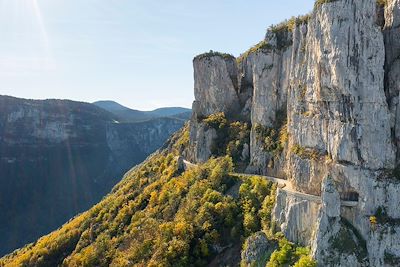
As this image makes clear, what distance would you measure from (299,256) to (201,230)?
2322 centimetres

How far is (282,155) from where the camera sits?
71750 millimetres

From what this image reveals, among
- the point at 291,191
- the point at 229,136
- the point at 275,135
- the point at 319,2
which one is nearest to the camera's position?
the point at 319,2

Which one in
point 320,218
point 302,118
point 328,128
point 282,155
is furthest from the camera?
point 282,155

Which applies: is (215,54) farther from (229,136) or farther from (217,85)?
(229,136)

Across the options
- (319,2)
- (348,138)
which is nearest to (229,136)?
(348,138)

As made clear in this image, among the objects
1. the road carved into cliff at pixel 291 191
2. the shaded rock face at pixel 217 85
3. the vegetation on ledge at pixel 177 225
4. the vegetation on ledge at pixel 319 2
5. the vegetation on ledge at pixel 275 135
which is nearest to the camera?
the road carved into cliff at pixel 291 191

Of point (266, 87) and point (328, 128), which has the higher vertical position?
point (266, 87)

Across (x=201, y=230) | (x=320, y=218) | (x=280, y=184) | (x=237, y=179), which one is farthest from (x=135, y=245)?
(x=320, y=218)

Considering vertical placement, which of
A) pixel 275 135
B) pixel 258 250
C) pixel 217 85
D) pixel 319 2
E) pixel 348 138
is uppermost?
pixel 319 2

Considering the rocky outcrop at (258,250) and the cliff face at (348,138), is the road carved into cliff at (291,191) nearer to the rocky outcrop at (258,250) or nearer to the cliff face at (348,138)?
the cliff face at (348,138)

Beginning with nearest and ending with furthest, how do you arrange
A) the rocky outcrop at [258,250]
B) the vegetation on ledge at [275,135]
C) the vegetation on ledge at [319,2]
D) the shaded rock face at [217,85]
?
the vegetation on ledge at [319,2] → the rocky outcrop at [258,250] → the vegetation on ledge at [275,135] → the shaded rock face at [217,85]

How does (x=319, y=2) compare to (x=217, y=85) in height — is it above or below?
above

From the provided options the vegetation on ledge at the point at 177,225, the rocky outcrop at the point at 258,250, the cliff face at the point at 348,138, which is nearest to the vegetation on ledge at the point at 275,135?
the vegetation on ledge at the point at 177,225

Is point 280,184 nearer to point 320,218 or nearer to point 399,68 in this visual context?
point 320,218
